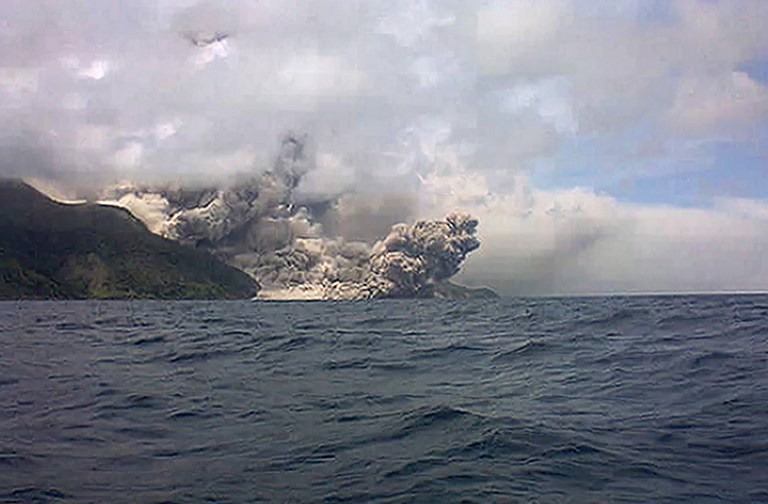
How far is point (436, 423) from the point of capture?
51.4ft

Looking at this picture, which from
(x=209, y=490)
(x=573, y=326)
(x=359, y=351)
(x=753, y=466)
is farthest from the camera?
(x=573, y=326)

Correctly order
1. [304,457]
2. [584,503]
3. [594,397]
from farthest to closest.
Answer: [594,397], [304,457], [584,503]

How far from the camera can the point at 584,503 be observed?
10.3 m

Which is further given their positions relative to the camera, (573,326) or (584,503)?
(573,326)

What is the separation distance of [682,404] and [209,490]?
37.6ft

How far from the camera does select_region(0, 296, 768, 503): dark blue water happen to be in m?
11.2

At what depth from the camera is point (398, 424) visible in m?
15.7

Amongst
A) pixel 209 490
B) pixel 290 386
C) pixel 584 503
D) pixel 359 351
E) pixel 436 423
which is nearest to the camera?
pixel 584 503

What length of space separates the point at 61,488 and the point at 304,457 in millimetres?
4111

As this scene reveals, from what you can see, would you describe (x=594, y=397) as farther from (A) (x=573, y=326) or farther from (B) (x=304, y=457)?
(A) (x=573, y=326)

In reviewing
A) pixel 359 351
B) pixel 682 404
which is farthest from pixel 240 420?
pixel 359 351

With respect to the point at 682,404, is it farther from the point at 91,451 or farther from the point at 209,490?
the point at 91,451

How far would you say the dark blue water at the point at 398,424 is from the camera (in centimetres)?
1120

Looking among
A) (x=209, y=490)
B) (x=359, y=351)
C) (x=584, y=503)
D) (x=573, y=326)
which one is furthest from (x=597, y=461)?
(x=573, y=326)
